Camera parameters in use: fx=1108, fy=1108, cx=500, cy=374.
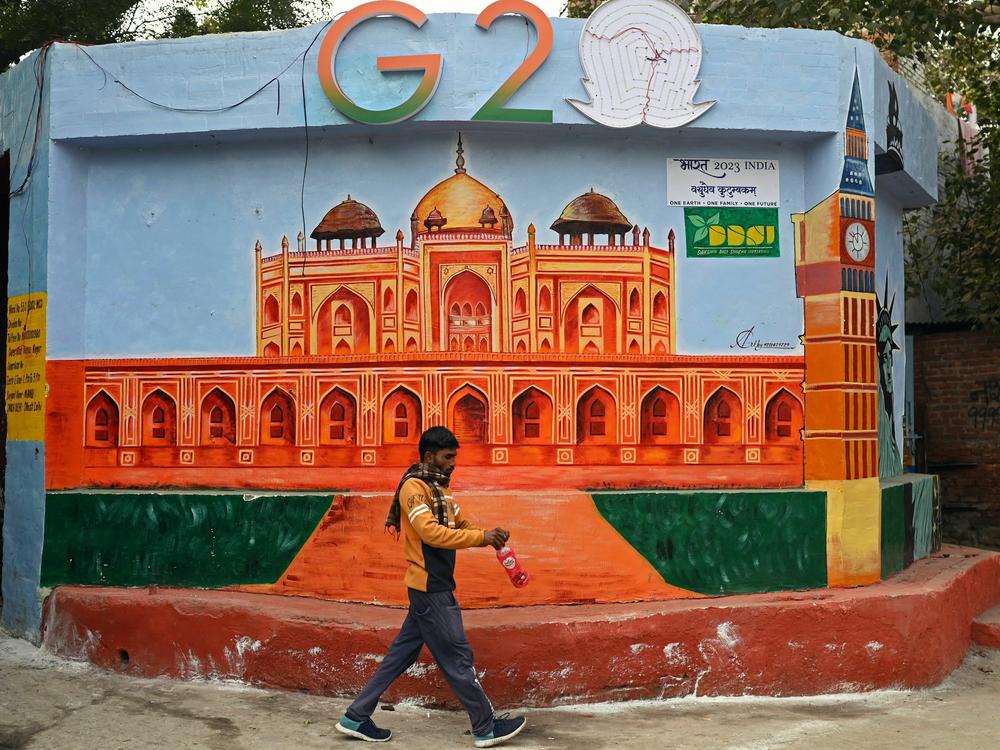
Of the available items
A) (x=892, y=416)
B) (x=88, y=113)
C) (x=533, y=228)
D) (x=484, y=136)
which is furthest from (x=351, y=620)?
(x=892, y=416)

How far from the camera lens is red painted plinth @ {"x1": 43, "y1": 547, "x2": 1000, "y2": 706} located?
6113mm

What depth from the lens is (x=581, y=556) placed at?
6.68 meters

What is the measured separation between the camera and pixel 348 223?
7.00 m

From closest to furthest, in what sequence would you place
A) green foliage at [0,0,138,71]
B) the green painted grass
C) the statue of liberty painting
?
the green painted grass
the statue of liberty painting
green foliage at [0,0,138,71]

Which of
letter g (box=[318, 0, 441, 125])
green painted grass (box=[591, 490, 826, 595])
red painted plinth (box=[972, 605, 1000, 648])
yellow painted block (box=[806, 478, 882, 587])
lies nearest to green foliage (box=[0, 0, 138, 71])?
letter g (box=[318, 0, 441, 125])

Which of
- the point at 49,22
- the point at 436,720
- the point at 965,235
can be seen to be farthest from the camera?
the point at 965,235

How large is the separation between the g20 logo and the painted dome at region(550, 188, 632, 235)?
578mm

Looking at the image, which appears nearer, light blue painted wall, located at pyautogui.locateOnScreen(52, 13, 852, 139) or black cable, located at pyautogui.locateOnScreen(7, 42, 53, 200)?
light blue painted wall, located at pyautogui.locateOnScreen(52, 13, 852, 139)

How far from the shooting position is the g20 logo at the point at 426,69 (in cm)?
664

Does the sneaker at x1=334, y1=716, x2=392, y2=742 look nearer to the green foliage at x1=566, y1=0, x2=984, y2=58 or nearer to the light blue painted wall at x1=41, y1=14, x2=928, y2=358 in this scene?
the light blue painted wall at x1=41, y1=14, x2=928, y2=358

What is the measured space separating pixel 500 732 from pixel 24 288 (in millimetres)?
4411

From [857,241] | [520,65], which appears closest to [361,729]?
[520,65]

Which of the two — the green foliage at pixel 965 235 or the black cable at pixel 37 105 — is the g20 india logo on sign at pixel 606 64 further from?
the green foliage at pixel 965 235
